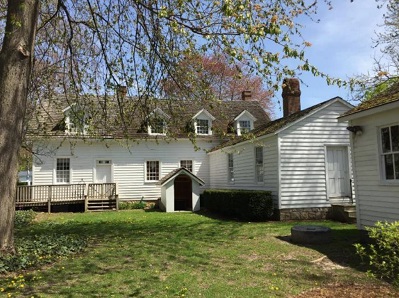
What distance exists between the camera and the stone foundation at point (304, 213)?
15320mm

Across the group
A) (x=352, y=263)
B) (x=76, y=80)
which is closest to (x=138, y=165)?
(x=76, y=80)

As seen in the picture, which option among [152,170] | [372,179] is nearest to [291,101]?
[152,170]

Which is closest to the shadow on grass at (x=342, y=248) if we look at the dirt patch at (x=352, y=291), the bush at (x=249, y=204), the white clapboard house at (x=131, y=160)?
the dirt patch at (x=352, y=291)

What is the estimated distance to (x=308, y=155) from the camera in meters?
16.0

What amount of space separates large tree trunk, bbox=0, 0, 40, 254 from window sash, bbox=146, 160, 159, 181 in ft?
53.6

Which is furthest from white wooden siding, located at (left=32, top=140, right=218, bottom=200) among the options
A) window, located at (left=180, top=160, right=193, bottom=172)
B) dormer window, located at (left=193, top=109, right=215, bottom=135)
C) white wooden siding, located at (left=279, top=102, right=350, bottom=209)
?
white wooden siding, located at (left=279, top=102, right=350, bottom=209)

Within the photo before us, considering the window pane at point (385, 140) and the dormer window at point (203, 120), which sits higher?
the dormer window at point (203, 120)

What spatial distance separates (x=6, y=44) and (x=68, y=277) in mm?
5448

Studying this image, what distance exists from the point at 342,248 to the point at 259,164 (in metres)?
8.46

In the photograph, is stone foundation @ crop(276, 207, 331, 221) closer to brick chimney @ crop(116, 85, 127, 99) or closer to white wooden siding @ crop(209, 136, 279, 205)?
white wooden siding @ crop(209, 136, 279, 205)

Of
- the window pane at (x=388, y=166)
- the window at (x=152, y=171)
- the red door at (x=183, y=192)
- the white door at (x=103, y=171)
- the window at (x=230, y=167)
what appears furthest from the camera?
the window at (x=152, y=171)

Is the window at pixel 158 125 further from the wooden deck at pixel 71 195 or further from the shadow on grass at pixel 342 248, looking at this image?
the wooden deck at pixel 71 195

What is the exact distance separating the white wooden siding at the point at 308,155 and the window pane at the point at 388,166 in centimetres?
618

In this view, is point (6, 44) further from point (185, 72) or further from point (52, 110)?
point (52, 110)
